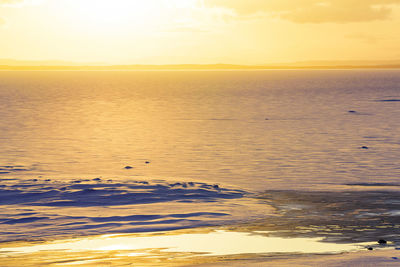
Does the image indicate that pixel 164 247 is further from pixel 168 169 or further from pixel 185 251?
pixel 168 169

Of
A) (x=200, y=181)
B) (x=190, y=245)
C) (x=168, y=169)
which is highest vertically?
(x=190, y=245)

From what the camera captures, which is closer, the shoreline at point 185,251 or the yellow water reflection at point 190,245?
the shoreline at point 185,251

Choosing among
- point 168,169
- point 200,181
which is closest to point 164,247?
point 200,181

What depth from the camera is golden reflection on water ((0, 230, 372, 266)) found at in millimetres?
12156

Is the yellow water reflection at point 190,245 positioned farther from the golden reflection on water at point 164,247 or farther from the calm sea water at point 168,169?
the calm sea water at point 168,169

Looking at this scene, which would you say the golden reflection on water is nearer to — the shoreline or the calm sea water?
the shoreline

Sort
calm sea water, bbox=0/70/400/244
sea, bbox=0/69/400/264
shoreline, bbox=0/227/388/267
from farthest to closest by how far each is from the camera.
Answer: calm sea water, bbox=0/70/400/244 → sea, bbox=0/69/400/264 → shoreline, bbox=0/227/388/267

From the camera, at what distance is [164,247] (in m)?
13.0

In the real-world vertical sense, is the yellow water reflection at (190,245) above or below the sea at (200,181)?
above

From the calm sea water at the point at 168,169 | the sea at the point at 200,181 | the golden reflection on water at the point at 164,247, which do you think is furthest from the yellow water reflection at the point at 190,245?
the calm sea water at the point at 168,169

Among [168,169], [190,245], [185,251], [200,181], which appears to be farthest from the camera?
[168,169]

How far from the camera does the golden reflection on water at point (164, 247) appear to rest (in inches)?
479

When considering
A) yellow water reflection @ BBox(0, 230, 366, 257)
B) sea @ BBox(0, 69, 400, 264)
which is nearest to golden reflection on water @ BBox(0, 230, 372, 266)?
yellow water reflection @ BBox(0, 230, 366, 257)

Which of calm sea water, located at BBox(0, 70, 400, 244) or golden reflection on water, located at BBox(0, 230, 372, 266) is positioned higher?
golden reflection on water, located at BBox(0, 230, 372, 266)
